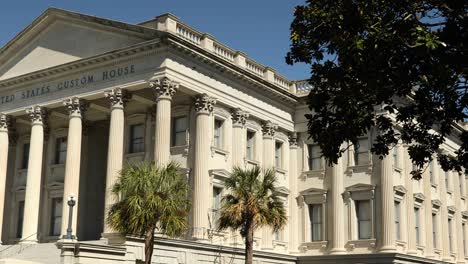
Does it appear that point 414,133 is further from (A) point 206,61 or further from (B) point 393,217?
(B) point 393,217

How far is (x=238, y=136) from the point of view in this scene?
130ft

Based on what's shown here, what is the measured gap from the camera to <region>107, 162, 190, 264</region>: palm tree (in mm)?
24375

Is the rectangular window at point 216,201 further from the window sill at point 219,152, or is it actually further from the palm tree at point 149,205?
the palm tree at point 149,205

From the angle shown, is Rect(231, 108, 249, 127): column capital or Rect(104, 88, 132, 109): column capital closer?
Rect(104, 88, 132, 109): column capital

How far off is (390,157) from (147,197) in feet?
67.8

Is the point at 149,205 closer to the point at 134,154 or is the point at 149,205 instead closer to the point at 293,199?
the point at 134,154

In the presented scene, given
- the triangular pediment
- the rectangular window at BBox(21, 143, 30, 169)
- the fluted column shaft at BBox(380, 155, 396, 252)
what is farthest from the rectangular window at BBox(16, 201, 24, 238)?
the fluted column shaft at BBox(380, 155, 396, 252)

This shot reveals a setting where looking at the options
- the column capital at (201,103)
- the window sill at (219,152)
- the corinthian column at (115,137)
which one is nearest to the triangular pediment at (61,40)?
the corinthian column at (115,137)

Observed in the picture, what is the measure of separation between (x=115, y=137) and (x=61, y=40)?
788 centimetres

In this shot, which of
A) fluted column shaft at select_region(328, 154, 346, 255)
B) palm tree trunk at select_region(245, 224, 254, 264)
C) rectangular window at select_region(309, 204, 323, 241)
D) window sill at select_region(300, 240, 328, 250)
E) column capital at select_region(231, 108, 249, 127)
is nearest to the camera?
palm tree trunk at select_region(245, 224, 254, 264)

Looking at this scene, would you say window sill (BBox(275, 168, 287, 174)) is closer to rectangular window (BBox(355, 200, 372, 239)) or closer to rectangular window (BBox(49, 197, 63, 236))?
rectangular window (BBox(355, 200, 372, 239))

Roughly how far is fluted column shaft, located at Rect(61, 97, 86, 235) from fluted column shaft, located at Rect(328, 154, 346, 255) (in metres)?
14.9

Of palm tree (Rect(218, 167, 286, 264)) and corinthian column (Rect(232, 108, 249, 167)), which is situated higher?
corinthian column (Rect(232, 108, 249, 167))

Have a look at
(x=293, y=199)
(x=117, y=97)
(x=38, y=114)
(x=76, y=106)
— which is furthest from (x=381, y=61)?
(x=293, y=199)
